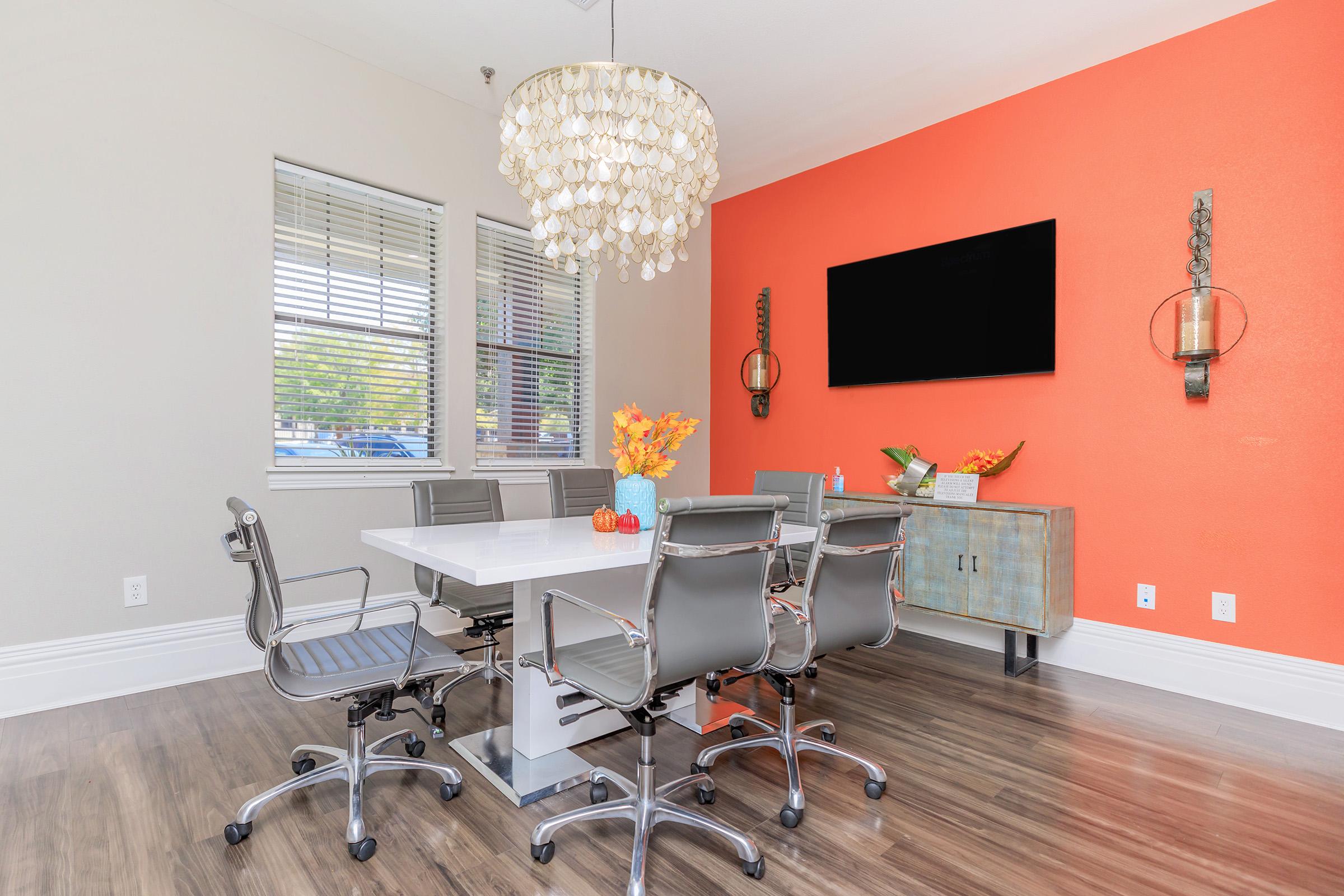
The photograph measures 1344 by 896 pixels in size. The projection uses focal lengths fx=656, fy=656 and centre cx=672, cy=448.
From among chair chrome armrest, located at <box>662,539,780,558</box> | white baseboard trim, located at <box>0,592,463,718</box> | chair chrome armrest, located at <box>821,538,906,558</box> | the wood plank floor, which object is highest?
chair chrome armrest, located at <box>662,539,780,558</box>

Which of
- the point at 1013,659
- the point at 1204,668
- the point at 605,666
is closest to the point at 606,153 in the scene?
the point at 605,666

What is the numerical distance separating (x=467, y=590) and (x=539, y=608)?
0.73 metres

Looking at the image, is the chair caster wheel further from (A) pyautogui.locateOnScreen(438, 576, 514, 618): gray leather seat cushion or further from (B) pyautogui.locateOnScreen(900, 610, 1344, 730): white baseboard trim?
(B) pyautogui.locateOnScreen(900, 610, 1344, 730): white baseboard trim

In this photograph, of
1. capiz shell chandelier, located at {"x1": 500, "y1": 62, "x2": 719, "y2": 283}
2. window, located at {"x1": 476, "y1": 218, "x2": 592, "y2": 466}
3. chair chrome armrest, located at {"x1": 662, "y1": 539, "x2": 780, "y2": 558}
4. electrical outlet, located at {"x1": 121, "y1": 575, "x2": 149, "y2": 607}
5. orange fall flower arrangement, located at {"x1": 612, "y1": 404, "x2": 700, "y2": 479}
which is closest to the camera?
chair chrome armrest, located at {"x1": 662, "y1": 539, "x2": 780, "y2": 558}

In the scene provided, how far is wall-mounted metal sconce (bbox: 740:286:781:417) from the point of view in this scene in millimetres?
5000

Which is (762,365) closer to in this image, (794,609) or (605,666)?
(794,609)

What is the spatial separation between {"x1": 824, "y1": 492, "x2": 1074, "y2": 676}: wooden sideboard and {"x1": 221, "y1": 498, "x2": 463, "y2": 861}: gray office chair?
2570 mm

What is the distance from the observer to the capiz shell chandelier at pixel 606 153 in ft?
7.29

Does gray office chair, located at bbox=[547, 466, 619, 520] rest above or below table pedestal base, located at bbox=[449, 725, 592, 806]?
above

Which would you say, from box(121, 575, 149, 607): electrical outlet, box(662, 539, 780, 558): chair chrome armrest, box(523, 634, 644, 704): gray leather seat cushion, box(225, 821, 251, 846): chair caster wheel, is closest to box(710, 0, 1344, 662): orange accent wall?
box(662, 539, 780, 558): chair chrome armrest

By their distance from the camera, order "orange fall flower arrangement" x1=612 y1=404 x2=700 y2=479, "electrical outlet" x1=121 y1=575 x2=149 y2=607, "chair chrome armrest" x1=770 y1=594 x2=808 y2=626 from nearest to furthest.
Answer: "chair chrome armrest" x1=770 y1=594 x2=808 y2=626 → "orange fall flower arrangement" x1=612 y1=404 x2=700 y2=479 → "electrical outlet" x1=121 y1=575 x2=149 y2=607

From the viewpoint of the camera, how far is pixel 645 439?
99.5 inches

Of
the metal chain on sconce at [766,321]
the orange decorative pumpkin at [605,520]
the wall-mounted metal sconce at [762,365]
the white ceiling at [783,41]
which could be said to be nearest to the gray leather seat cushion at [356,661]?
the orange decorative pumpkin at [605,520]

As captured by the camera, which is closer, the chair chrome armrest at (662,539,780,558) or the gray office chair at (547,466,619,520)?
the chair chrome armrest at (662,539,780,558)
